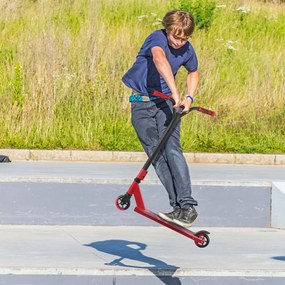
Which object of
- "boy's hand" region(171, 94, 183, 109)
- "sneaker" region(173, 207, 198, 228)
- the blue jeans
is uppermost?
"boy's hand" region(171, 94, 183, 109)

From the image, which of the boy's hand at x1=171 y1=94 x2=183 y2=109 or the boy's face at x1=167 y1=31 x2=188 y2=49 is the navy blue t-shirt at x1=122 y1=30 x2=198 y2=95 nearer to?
→ the boy's face at x1=167 y1=31 x2=188 y2=49

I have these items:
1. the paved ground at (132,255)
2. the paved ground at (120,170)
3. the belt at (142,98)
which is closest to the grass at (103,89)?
the paved ground at (120,170)

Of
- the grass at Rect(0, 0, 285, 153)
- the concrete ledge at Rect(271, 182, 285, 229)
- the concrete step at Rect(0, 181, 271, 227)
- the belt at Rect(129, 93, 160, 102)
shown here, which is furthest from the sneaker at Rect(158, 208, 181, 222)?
the grass at Rect(0, 0, 285, 153)

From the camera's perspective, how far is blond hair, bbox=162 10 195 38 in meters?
6.19

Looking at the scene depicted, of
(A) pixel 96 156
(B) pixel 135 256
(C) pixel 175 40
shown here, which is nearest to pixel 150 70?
(C) pixel 175 40

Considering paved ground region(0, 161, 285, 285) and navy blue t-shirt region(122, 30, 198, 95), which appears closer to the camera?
paved ground region(0, 161, 285, 285)

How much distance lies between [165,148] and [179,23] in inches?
29.6

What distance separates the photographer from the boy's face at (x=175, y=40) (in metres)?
6.27

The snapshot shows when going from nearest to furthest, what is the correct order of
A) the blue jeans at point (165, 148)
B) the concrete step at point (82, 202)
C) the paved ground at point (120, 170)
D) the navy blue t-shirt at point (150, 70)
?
the blue jeans at point (165, 148) < the navy blue t-shirt at point (150, 70) < the concrete step at point (82, 202) < the paved ground at point (120, 170)

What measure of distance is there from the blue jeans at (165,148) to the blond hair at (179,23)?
0.53 m

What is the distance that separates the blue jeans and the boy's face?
16.0 inches

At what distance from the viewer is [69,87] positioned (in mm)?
15828

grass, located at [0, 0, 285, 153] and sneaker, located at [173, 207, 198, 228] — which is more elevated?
sneaker, located at [173, 207, 198, 228]

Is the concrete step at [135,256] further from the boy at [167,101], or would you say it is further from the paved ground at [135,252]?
the boy at [167,101]
